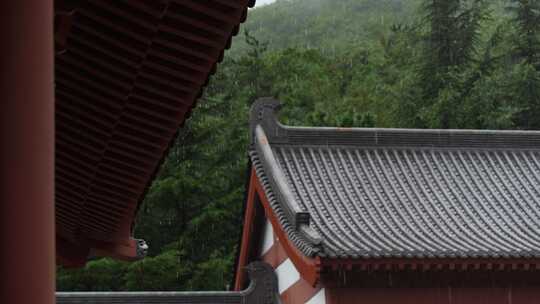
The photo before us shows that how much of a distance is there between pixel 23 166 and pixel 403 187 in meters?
15.6

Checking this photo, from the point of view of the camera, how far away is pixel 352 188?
58.4 ft

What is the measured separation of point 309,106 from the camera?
36.4 metres

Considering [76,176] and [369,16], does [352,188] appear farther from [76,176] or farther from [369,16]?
[369,16]

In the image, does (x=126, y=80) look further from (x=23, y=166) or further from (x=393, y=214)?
(x=393, y=214)

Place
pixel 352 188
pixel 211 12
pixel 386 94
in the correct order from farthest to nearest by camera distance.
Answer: pixel 386 94 < pixel 352 188 < pixel 211 12

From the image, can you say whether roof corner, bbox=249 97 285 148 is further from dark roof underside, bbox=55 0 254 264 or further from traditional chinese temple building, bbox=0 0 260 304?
dark roof underside, bbox=55 0 254 264

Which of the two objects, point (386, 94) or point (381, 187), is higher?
point (386, 94)

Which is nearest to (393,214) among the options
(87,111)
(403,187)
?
(403,187)

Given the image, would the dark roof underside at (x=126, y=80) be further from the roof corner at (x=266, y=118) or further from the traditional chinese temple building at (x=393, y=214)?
the roof corner at (x=266, y=118)

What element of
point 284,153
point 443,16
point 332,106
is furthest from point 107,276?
point 443,16

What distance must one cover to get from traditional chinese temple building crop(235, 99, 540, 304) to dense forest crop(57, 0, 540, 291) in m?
8.95

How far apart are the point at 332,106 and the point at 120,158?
31.6 meters

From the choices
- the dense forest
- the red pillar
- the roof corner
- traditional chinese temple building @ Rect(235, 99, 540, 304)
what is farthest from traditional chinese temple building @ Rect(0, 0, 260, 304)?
the dense forest

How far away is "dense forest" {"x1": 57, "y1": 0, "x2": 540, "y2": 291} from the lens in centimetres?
2744
